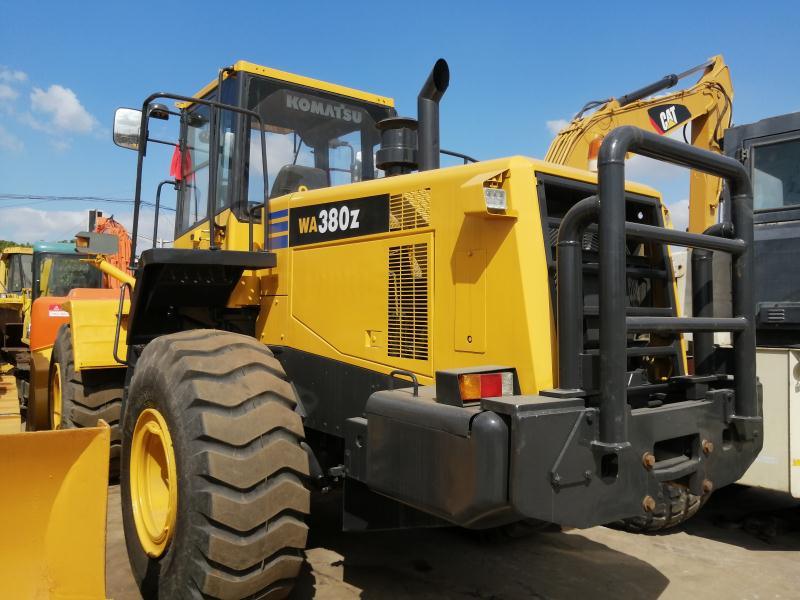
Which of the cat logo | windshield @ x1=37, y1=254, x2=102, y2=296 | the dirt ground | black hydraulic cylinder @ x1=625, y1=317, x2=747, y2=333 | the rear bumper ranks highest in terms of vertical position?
the cat logo

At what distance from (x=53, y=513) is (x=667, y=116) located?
6585 millimetres

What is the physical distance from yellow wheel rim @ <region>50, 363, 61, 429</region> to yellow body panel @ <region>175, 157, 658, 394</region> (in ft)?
10.7

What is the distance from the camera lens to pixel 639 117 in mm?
7238

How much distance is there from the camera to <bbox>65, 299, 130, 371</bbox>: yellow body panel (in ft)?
17.5

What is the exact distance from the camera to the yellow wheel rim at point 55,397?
6.27 meters

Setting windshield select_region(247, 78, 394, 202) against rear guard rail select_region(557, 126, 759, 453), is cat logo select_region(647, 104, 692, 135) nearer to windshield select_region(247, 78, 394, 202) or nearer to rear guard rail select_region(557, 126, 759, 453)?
windshield select_region(247, 78, 394, 202)

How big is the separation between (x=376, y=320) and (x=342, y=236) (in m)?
0.53

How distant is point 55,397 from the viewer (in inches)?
253

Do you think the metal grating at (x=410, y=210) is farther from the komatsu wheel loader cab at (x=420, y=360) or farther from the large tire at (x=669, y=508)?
the large tire at (x=669, y=508)

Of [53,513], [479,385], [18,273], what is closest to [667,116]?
[479,385]

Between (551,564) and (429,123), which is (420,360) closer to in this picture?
(429,123)

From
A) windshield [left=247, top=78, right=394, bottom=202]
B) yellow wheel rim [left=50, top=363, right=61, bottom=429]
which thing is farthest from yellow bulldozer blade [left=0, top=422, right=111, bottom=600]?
yellow wheel rim [left=50, top=363, right=61, bottom=429]

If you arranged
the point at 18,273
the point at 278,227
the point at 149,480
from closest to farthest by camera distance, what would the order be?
1. the point at 149,480
2. the point at 278,227
3. the point at 18,273

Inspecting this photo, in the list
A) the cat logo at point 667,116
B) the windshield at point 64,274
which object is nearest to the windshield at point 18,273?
the windshield at point 64,274
